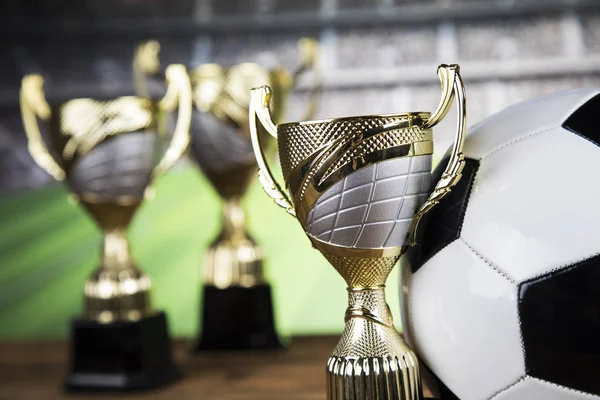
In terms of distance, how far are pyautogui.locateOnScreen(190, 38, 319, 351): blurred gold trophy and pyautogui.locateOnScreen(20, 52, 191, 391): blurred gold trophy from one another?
0.18m

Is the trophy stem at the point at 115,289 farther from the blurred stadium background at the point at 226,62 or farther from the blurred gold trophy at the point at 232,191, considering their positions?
the blurred stadium background at the point at 226,62

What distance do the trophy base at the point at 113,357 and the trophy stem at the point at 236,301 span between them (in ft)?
0.85

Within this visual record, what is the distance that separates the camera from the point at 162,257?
2.11 m

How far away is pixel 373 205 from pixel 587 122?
0.76ft

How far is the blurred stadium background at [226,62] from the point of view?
202cm

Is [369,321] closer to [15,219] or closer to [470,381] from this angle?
[470,381]

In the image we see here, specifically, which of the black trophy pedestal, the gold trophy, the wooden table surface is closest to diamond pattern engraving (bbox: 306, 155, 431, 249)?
the gold trophy

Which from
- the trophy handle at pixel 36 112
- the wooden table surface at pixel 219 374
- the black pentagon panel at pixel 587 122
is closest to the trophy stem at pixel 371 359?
the black pentagon panel at pixel 587 122

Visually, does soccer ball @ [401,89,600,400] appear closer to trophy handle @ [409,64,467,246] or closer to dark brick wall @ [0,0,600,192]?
trophy handle @ [409,64,467,246]

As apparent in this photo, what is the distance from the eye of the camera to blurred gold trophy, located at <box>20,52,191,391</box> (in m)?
1.23

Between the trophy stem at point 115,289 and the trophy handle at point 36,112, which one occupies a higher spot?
the trophy handle at point 36,112

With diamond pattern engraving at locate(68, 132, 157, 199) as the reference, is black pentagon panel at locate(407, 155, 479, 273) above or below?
below

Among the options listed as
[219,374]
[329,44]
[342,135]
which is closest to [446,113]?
[342,135]

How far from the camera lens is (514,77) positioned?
203 centimetres
